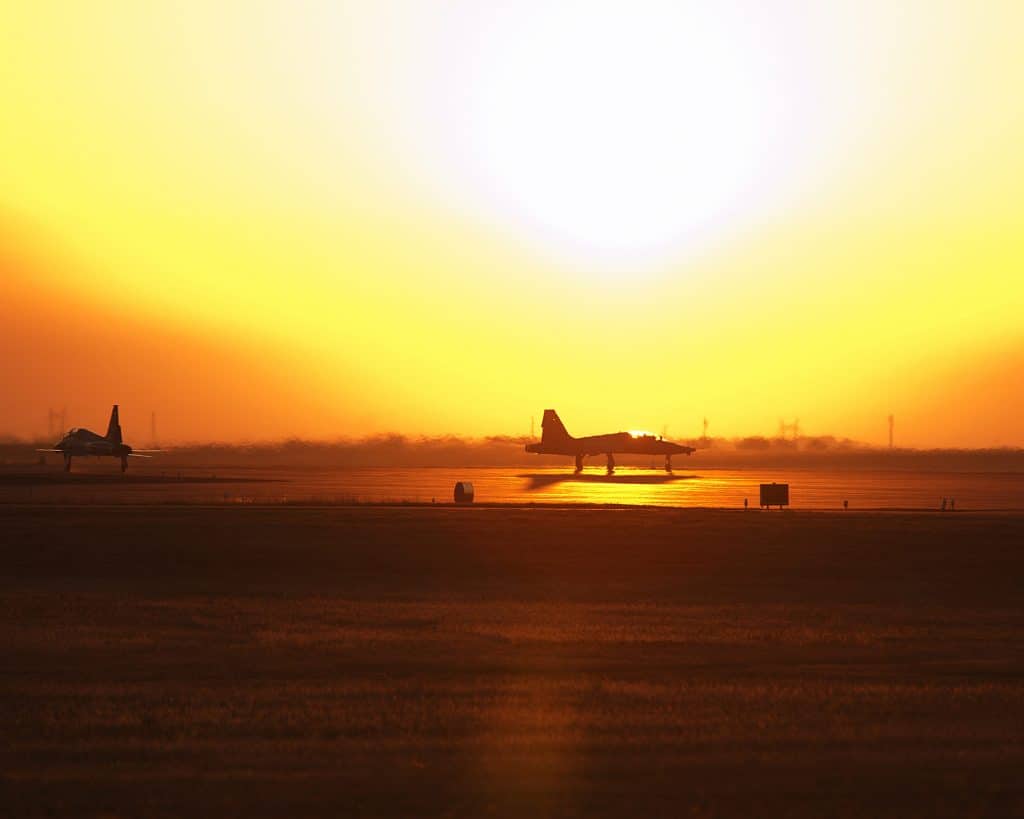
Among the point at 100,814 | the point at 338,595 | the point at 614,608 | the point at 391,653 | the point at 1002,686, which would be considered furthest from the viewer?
the point at 338,595

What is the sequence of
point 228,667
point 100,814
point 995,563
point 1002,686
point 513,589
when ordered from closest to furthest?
point 100,814
point 1002,686
point 228,667
point 513,589
point 995,563

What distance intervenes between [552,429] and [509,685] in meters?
120

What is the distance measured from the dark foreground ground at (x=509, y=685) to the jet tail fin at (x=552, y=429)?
3812 inches

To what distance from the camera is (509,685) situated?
17812 mm

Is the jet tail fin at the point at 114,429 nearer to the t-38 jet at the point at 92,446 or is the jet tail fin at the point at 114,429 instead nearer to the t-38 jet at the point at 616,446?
the t-38 jet at the point at 92,446

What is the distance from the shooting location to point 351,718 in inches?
602

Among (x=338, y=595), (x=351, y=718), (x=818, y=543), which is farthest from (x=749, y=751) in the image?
(x=818, y=543)

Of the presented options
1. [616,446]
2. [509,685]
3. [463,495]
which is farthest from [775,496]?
[616,446]

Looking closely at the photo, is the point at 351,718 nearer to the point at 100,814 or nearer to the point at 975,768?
the point at 100,814

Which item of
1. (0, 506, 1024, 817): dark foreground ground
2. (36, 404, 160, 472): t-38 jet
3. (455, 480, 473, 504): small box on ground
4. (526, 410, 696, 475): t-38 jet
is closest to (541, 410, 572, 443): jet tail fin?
(526, 410, 696, 475): t-38 jet

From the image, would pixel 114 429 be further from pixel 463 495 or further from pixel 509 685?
pixel 509 685

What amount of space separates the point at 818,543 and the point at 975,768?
3122 cm

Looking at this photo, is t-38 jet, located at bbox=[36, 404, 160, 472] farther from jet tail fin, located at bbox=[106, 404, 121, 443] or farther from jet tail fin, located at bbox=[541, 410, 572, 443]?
jet tail fin, located at bbox=[541, 410, 572, 443]

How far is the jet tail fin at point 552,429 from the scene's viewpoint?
136 m
